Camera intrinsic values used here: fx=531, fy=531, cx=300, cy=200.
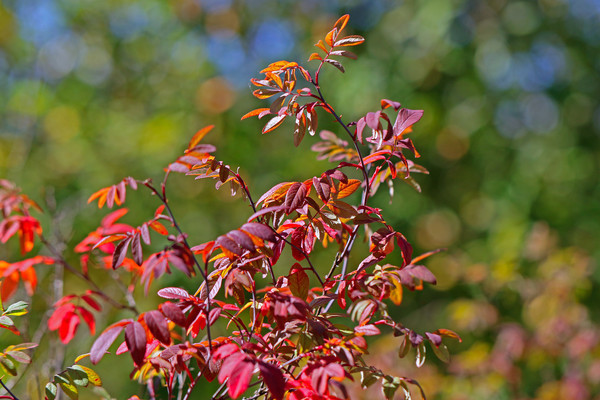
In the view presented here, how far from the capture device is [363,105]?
134 inches

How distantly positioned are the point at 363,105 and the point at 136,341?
299 centimetres

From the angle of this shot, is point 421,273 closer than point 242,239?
No

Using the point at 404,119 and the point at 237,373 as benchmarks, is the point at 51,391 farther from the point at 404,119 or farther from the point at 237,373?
the point at 404,119

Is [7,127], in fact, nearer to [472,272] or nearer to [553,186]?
[472,272]

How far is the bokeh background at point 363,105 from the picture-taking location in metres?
3.52

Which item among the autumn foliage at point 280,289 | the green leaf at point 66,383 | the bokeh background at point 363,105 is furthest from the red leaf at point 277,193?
the bokeh background at point 363,105

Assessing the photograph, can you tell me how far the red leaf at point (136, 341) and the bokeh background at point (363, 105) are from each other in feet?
9.05

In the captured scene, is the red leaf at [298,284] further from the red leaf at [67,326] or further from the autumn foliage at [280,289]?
the red leaf at [67,326]

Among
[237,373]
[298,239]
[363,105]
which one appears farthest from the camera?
[363,105]

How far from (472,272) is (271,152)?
5.78ft

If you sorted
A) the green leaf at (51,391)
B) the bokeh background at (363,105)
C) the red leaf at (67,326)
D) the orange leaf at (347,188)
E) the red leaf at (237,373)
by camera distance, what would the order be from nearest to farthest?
the red leaf at (237,373) < the green leaf at (51,391) < the orange leaf at (347,188) < the red leaf at (67,326) < the bokeh background at (363,105)

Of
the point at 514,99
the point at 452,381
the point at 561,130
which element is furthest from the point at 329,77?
the point at 452,381

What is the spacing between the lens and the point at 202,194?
11.7 feet

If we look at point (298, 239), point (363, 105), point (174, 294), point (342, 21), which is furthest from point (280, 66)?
point (363, 105)
